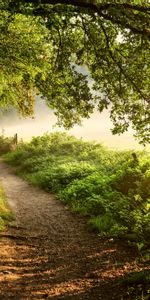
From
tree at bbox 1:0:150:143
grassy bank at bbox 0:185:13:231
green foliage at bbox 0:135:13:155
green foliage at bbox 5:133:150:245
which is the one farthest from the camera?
green foliage at bbox 0:135:13:155

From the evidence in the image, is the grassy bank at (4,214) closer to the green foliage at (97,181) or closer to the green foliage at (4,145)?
the green foliage at (97,181)

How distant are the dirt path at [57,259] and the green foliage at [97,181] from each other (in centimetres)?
66

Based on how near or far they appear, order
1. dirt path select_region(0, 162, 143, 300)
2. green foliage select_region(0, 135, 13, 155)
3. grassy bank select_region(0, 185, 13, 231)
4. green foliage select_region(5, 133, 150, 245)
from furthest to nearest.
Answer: green foliage select_region(0, 135, 13, 155), grassy bank select_region(0, 185, 13, 231), green foliage select_region(5, 133, 150, 245), dirt path select_region(0, 162, 143, 300)

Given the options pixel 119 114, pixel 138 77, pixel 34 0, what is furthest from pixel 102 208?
pixel 34 0

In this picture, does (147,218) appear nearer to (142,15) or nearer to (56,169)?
(142,15)

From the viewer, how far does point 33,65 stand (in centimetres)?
1523

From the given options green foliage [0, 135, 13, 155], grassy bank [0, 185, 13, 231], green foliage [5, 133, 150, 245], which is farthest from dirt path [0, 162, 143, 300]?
green foliage [0, 135, 13, 155]

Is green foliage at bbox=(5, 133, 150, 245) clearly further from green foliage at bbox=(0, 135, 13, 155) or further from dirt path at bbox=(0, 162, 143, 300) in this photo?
green foliage at bbox=(0, 135, 13, 155)

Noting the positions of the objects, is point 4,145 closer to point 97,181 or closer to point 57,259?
point 97,181

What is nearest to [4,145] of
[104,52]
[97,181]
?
[97,181]

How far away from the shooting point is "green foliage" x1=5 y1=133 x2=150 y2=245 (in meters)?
13.0

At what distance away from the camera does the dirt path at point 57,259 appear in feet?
29.3

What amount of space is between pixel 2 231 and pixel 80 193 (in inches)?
214

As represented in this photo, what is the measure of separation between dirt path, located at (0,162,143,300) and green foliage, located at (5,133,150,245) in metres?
0.66
